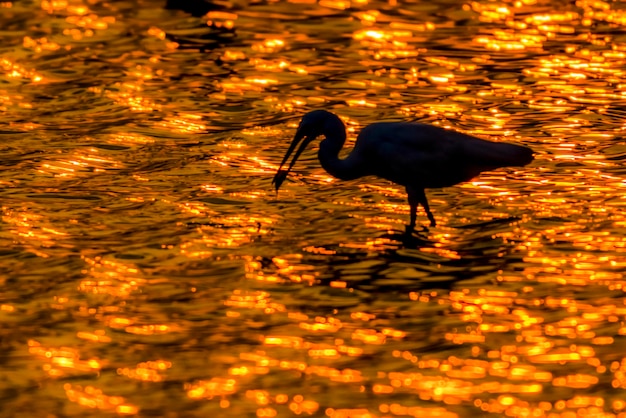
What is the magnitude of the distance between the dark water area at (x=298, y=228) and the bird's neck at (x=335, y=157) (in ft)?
1.24

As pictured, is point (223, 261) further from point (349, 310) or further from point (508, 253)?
point (508, 253)

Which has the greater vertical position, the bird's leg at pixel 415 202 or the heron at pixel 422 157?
the heron at pixel 422 157

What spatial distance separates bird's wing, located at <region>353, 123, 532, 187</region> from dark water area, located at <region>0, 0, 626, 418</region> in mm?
426

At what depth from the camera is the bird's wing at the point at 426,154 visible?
11.8 m

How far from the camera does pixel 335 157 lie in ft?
40.1

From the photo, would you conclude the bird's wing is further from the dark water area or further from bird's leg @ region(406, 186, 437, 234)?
the dark water area

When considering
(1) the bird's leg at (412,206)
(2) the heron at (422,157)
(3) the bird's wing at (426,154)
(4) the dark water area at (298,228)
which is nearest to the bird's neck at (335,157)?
(2) the heron at (422,157)

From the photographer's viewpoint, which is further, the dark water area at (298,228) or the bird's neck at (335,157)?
the bird's neck at (335,157)

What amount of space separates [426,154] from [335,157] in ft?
2.73

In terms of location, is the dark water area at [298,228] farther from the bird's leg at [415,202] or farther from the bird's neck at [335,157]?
the bird's neck at [335,157]

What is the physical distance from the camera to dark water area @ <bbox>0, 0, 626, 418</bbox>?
880 centimetres

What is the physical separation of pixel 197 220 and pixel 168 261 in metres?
1.08

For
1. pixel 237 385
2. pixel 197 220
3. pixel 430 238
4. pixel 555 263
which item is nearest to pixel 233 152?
pixel 197 220

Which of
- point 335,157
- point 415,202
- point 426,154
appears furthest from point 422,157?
point 335,157
